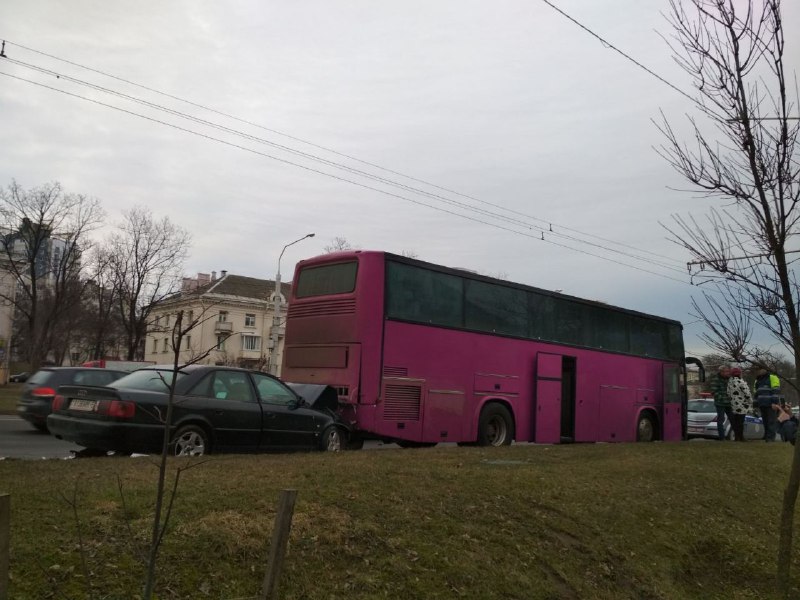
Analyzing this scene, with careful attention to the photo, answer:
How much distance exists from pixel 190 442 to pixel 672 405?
14.6 metres

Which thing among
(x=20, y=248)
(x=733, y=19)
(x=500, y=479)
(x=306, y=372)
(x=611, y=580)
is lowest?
(x=611, y=580)

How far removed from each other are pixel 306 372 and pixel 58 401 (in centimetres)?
452

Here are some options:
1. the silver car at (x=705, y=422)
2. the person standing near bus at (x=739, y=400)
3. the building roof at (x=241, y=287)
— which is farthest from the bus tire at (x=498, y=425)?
the building roof at (x=241, y=287)

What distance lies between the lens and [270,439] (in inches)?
396

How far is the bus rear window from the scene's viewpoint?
40.1ft

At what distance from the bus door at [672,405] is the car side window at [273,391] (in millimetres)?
12298

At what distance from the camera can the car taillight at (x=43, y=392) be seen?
15945mm

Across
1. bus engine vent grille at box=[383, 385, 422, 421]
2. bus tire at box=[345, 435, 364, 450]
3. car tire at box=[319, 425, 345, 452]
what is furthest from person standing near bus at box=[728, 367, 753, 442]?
car tire at box=[319, 425, 345, 452]

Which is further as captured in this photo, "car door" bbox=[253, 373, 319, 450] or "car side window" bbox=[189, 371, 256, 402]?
"car door" bbox=[253, 373, 319, 450]

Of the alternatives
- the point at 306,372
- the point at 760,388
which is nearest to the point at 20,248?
the point at 306,372

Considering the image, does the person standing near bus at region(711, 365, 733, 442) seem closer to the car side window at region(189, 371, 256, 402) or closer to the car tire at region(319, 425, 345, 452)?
the car tire at region(319, 425, 345, 452)

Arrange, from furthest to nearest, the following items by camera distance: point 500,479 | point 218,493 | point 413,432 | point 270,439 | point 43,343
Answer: point 43,343 → point 413,432 → point 270,439 → point 500,479 → point 218,493

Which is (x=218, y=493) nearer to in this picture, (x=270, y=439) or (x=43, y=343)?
(x=270, y=439)

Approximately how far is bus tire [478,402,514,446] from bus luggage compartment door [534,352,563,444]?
0.85 meters
